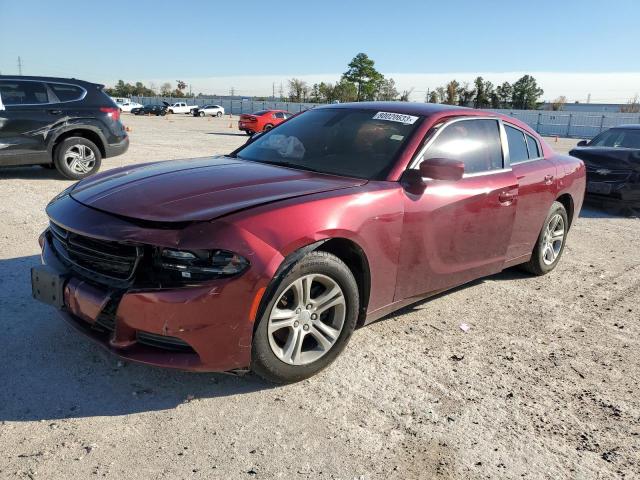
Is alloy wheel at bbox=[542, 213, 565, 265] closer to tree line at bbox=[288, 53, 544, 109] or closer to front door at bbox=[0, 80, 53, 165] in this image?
front door at bbox=[0, 80, 53, 165]

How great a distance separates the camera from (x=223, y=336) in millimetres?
2584

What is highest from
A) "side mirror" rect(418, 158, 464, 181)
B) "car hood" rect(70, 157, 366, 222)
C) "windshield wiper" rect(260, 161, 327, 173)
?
"side mirror" rect(418, 158, 464, 181)

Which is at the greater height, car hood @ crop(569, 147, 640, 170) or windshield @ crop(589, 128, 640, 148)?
windshield @ crop(589, 128, 640, 148)

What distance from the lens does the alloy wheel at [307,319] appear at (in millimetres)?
2854

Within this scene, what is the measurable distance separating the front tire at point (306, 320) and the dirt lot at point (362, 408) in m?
0.14

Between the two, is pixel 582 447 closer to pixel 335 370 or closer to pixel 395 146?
pixel 335 370

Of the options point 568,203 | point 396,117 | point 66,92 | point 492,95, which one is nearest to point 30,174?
point 66,92

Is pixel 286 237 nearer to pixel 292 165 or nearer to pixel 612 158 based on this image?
pixel 292 165

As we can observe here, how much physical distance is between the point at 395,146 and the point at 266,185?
1.05 meters

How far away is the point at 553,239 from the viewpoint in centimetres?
533

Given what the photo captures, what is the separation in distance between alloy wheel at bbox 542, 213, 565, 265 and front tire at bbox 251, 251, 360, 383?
284cm

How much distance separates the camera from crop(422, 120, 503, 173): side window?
12.5 ft

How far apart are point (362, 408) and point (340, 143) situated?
1.94 meters

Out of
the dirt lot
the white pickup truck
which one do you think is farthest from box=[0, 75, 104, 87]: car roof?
the white pickup truck
